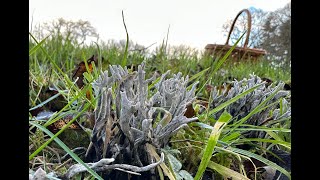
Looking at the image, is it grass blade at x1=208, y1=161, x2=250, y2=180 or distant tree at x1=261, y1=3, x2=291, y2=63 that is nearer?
grass blade at x1=208, y1=161, x2=250, y2=180

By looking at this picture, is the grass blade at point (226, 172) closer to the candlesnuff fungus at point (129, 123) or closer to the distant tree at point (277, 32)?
the candlesnuff fungus at point (129, 123)

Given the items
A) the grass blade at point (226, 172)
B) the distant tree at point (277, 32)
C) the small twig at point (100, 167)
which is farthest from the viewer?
the distant tree at point (277, 32)

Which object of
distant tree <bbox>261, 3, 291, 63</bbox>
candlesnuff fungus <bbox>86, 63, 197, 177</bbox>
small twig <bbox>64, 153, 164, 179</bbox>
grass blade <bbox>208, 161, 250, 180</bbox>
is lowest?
grass blade <bbox>208, 161, 250, 180</bbox>

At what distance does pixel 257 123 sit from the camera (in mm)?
962

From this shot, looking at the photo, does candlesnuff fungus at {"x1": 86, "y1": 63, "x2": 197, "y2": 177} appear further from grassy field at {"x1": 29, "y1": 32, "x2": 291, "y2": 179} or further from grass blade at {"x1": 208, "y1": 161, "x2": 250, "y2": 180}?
grass blade at {"x1": 208, "y1": 161, "x2": 250, "y2": 180}

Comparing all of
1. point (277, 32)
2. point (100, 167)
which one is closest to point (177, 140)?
point (100, 167)

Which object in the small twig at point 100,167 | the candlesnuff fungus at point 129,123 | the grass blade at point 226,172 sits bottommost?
the grass blade at point 226,172

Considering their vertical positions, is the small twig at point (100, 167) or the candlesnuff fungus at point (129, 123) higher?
the candlesnuff fungus at point (129, 123)

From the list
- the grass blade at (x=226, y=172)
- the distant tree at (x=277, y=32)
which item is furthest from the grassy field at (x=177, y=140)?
the distant tree at (x=277, y=32)

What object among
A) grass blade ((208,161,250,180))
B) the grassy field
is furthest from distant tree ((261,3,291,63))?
grass blade ((208,161,250,180))

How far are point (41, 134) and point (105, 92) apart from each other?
0.23 metres
